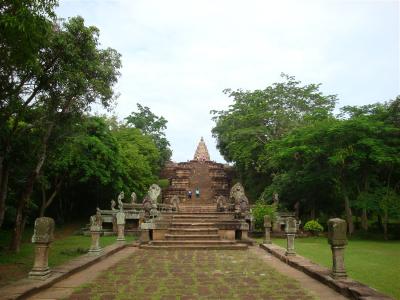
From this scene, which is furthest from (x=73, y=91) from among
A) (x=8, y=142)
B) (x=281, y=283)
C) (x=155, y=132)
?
(x=155, y=132)

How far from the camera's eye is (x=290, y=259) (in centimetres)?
1102

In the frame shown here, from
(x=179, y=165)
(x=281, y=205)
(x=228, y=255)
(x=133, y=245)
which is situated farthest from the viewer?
(x=179, y=165)

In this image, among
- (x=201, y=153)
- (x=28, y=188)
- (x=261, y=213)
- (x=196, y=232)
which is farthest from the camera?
(x=201, y=153)

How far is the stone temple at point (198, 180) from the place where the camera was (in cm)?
3622

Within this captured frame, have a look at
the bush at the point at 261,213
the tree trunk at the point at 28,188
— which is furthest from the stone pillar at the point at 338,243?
the bush at the point at 261,213

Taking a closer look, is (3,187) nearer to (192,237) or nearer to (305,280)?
(192,237)

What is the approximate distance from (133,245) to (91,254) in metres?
4.37

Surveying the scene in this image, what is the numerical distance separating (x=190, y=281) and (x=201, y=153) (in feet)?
147

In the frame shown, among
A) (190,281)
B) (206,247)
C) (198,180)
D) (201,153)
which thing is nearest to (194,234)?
(206,247)

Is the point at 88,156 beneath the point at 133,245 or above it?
above

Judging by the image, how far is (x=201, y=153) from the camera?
174ft

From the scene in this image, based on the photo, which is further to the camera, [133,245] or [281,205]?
[281,205]

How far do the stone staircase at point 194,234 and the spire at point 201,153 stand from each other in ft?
105

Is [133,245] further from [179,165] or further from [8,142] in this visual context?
[179,165]
